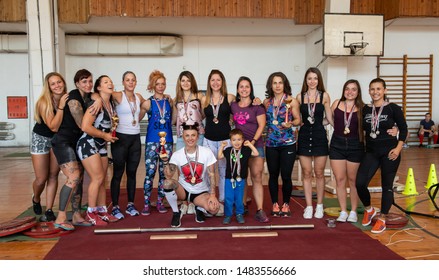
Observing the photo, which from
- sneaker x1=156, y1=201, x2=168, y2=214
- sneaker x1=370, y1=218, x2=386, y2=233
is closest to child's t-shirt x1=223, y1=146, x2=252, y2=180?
sneaker x1=156, y1=201, x2=168, y2=214

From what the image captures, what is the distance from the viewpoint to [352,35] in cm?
914

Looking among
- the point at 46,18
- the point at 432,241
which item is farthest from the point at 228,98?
the point at 46,18

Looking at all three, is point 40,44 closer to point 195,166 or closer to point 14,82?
point 14,82

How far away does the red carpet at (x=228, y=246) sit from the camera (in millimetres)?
3016

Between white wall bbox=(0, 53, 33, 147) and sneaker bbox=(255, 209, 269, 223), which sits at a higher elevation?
white wall bbox=(0, 53, 33, 147)

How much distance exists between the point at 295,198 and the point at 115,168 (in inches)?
94.4

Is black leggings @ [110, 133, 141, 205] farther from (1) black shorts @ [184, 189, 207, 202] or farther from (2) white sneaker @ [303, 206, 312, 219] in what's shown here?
(2) white sneaker @ [303, 206, 312, 219]

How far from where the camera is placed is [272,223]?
12.8 ft

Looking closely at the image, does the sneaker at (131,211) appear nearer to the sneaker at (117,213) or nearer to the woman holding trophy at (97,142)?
the sneaker at (117,213)

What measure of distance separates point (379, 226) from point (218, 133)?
1.83m

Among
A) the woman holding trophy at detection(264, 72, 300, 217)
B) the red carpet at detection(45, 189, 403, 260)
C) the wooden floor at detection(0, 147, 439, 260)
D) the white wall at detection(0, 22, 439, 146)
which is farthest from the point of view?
the white wall at detection(0, 22, 439, 146)

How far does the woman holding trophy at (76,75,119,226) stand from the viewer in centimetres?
366

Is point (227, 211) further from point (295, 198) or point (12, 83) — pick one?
point (12, 83)

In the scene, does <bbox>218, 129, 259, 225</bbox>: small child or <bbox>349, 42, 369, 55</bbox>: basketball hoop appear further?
<bbox>349, 42, 369, 55</bbox>: basketball hoop
